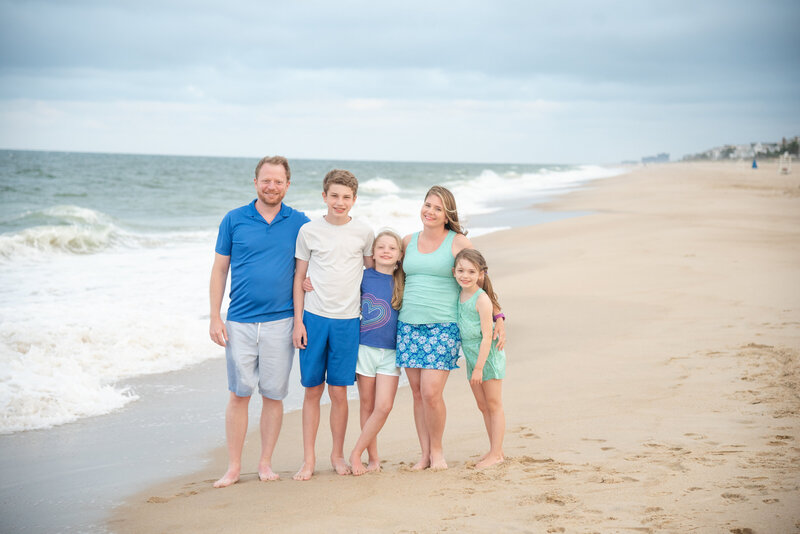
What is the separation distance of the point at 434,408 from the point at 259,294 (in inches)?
49.5

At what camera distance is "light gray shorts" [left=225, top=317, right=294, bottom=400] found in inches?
157

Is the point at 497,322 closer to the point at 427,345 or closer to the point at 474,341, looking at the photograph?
the point at 474,341

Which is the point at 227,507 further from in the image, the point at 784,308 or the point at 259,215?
the point at 784,308

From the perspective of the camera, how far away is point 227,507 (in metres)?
3.57

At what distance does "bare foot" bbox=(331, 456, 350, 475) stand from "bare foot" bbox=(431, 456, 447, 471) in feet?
1.72

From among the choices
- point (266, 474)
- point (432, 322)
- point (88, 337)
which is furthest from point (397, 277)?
point (88, 337)

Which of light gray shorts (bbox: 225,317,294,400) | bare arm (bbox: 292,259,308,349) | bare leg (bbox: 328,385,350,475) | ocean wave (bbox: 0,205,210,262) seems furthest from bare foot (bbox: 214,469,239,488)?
ocean wave (bbox: 0,205,210,262)

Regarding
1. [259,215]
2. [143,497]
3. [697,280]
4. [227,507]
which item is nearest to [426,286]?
[259,215]

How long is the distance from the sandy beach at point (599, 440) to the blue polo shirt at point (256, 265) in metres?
1.04

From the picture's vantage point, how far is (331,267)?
3.97 metres

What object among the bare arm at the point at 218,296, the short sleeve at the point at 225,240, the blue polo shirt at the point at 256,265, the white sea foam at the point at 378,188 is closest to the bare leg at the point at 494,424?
the blue polo shirt at the point at 256,265

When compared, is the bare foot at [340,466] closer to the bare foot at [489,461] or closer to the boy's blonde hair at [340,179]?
the bare foot at [489,461]

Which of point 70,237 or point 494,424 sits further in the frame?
point 70,237

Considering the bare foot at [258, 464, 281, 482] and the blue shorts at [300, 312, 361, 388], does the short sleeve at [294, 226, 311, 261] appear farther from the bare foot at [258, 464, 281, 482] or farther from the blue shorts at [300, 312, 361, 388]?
the bare foot at [258, 464, 281, 482]
